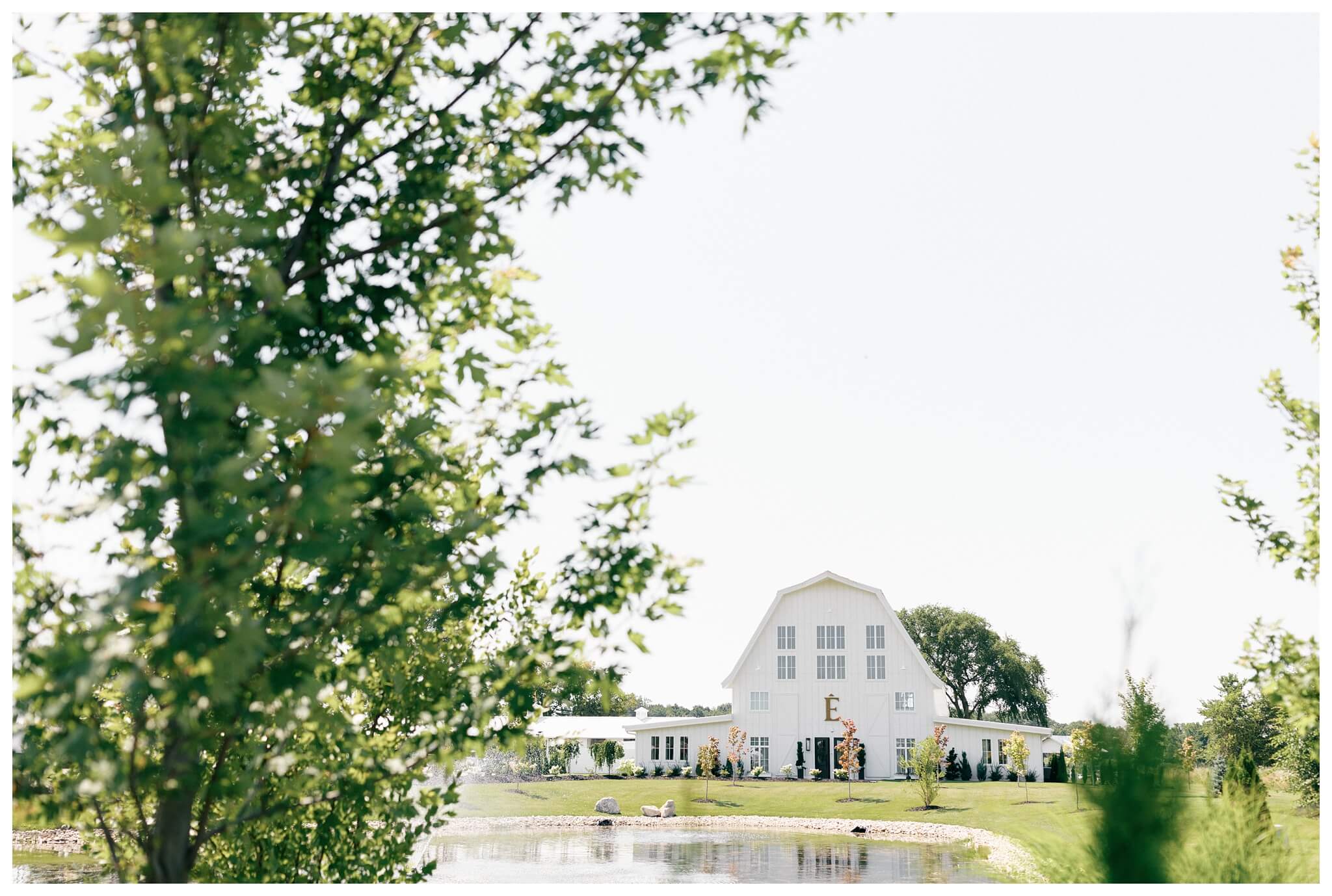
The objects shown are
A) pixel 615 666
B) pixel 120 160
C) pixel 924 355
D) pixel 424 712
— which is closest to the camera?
pixel 120 160

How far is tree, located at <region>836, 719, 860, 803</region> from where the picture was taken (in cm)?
2798

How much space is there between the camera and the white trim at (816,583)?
32.7 metres

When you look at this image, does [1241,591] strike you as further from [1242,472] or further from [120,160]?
[120,160]

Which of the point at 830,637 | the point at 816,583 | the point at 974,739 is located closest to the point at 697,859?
the point at 830,637

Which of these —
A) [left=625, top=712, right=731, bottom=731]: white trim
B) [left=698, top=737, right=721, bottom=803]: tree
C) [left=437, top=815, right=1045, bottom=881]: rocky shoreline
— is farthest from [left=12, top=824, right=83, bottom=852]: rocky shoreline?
[left=625, top=712, right=731, bottom=731]: white trim

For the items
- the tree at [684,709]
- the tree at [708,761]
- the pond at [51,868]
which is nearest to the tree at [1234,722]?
the tree at [708,761]

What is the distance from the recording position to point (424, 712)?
325 centimetres

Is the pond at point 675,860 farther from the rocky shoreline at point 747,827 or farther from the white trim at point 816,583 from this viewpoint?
the white trim at point 816,583

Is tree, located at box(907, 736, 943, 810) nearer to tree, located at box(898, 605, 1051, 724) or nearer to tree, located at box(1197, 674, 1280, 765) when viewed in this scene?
tree, located at box(1197, 674, 1280, 765)

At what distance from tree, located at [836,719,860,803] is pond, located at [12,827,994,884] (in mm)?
6007

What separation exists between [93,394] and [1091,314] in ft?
75.7

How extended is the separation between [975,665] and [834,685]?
23.4 m
